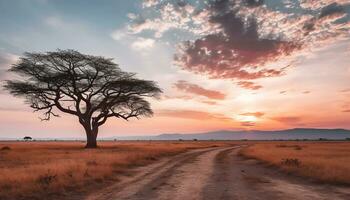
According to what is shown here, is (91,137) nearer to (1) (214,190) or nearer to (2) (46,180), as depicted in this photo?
(2) (46,180)

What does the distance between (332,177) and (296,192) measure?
4.60 metres

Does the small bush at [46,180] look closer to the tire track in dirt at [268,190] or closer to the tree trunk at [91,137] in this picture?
the tire track in dirt at [268,190]

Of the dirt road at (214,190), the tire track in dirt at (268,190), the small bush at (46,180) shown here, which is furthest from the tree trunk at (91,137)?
the tire track in dirt at (268,190)

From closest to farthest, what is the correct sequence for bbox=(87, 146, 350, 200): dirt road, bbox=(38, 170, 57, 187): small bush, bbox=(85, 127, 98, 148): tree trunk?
bbox=(87, 146, 350, 200): dirt road, bbox=(38, 170, 57, 187): small bush, bbox=(85, 127, 98, 148): tree trunk

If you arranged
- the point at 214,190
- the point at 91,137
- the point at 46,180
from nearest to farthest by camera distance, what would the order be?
the point at 214,190 < the point at 46,180 < the point at 91,137

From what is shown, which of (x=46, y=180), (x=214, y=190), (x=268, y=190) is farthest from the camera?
(x=46, y=180)

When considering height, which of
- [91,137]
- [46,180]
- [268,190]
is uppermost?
[91,137]

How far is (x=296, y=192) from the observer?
14.6m

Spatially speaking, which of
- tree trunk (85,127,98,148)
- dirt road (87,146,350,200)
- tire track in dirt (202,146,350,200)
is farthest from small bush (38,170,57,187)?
tree trunk (85,127,98,148)

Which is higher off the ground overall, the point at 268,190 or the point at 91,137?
the point at 91,137

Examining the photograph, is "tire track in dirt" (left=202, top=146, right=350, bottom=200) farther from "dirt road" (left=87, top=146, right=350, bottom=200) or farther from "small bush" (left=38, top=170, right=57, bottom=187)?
"small bush" (left=38, top=170, right=57, bottom=187)

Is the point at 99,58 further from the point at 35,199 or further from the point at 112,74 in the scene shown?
the point at 35,199

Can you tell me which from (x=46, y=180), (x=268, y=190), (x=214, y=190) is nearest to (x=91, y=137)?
(x=46, y=180)

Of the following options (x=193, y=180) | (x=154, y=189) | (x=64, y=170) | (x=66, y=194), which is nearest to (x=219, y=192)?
(x=154, y=189)
